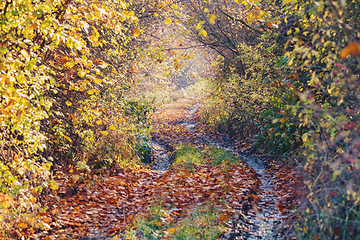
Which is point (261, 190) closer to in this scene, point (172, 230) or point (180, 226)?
point (180, 226)

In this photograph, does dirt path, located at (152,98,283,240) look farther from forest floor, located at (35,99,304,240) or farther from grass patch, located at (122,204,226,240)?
grass patch, located at (122,204,226,240)

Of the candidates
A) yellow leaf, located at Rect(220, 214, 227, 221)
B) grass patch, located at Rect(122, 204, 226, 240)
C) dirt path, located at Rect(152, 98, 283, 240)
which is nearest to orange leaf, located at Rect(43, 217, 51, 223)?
grass patch, located at Rect(122, 204, 226, 240)

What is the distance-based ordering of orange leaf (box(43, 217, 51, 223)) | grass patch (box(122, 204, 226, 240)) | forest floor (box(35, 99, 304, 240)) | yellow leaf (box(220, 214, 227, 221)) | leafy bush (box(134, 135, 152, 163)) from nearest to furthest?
grass patch (box(122, 204, 226, 240)) → forest floor (box(35, 99, 304, 240)) → yellow leaf (box(220, 214, 227, 221)) → orange leaf (box(43, 217, 51, 223)) → leafy bush (box(134, 135, 152, 163))

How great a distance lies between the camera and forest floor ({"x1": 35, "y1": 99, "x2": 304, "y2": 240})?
15.6ft

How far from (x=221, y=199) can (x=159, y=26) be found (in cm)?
966

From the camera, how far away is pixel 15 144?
493 centimetres

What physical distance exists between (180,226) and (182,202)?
4.17ft

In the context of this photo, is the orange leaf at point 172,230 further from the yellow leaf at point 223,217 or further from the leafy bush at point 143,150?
the leafy bush at point 143,150

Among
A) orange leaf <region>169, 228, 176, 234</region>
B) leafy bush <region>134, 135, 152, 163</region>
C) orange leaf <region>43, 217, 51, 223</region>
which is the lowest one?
orange leaf <region>43, 217, 51, 223</region>

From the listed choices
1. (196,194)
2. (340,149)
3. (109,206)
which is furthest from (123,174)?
(340,149)

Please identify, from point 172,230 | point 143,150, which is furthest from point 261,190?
point 143,150

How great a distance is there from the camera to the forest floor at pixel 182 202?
15.6 ft

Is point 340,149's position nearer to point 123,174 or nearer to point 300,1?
Answer: point 300,1

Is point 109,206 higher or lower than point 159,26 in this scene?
lower
